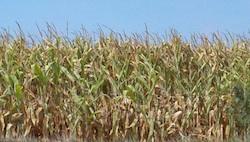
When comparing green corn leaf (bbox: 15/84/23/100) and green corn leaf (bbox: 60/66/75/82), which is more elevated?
green corn leaf (bbox: 60/66/75/82)

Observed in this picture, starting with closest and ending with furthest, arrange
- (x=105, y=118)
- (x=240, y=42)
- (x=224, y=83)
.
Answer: (x=105, y=118) < (x=224, y=83) < (x=240, y=42)

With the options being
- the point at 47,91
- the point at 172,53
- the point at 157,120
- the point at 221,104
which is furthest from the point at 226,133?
the point at 47,91

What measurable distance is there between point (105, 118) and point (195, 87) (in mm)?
1685

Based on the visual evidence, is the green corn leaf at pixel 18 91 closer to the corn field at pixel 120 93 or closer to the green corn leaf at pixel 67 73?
the corn field at pixel 120 93

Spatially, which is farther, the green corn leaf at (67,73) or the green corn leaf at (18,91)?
the green corn leaf at (67,73)

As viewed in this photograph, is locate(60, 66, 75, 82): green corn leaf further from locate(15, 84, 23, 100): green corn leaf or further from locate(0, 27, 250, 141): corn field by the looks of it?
locate(15, 84, 23, 100): green corn leaf

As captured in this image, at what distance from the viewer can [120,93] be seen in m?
7.43

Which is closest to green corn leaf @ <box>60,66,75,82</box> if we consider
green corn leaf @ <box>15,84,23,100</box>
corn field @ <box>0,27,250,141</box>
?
corn field @ <box>0,27,250,141</box>

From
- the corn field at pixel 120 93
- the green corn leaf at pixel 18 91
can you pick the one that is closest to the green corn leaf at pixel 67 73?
the corn field at pixel 120 93

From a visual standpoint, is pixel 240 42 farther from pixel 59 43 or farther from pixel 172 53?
pixel 59 43

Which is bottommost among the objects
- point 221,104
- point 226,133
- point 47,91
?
point 226,133

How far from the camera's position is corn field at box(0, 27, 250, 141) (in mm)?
7258

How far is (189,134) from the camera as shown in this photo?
743 cm

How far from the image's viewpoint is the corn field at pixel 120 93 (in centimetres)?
726
